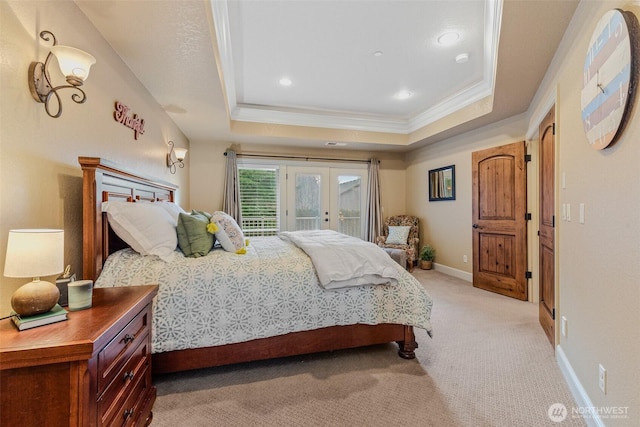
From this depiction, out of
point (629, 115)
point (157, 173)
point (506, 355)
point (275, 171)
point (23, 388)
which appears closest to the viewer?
point (23, 388)

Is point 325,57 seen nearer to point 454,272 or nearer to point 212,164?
point 212,164

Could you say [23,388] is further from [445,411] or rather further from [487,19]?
[487,19]

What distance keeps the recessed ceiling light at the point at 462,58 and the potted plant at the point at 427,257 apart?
10.3 feet

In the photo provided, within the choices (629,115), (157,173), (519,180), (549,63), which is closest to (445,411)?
(629,115)

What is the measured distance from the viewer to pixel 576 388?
167cm

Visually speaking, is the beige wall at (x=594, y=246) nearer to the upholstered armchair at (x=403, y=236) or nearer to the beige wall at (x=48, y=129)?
the beige wall at (x=48, y=129)

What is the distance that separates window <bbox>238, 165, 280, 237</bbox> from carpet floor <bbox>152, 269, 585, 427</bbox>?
10.9ft

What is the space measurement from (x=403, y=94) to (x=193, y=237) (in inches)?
132

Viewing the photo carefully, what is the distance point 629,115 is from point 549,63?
1.69 meters

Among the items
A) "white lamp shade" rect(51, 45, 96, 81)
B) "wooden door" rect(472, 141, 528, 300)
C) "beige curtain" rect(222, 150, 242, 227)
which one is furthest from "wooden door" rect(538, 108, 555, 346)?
"beige curtain" rect(222, 150, 242, 227)

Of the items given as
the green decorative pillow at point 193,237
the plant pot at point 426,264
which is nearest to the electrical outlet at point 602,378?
the green decorative pillow at point 193,237

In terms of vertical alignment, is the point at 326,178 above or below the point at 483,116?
below

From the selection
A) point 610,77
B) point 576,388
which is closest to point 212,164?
point 610,77

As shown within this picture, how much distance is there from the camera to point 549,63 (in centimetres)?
240
